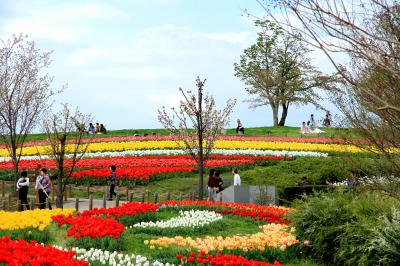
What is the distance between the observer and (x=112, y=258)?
10219 mm

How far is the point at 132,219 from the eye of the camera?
14602 mm

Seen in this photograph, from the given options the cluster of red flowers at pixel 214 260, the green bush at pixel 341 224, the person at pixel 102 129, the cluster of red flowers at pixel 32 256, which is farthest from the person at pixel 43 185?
the person at pixel 102 129

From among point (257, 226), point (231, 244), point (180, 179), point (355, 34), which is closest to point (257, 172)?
point (180, 179)

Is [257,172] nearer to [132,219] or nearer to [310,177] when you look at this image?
[310,177]

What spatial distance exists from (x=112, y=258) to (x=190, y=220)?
4760 millimetres

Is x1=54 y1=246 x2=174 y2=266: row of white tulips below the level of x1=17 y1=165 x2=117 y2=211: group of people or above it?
below

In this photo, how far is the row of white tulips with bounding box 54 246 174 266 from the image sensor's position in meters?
10.0

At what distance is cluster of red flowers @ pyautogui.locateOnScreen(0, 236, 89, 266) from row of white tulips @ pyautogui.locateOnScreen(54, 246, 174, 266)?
2.21ft

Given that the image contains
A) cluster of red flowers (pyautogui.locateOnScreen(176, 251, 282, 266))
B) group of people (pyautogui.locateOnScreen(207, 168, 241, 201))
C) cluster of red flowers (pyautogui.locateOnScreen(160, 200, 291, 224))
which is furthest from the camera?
group of people (pyautogui.locateOnScreen(207, 168, 241, 201))

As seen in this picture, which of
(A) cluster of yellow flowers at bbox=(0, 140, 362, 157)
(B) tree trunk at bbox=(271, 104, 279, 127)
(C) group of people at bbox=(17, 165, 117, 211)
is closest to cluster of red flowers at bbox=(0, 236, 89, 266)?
(C) group of people at bbox=(17, 165, 117, 211)

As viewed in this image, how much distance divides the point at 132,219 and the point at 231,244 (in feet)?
12.4

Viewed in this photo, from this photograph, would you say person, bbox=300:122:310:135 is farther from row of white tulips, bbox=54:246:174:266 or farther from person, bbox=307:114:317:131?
row of white tulips, bbox=54:246:174:266

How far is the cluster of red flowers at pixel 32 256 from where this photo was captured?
348 inches

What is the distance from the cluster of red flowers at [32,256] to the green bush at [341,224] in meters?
4.70
